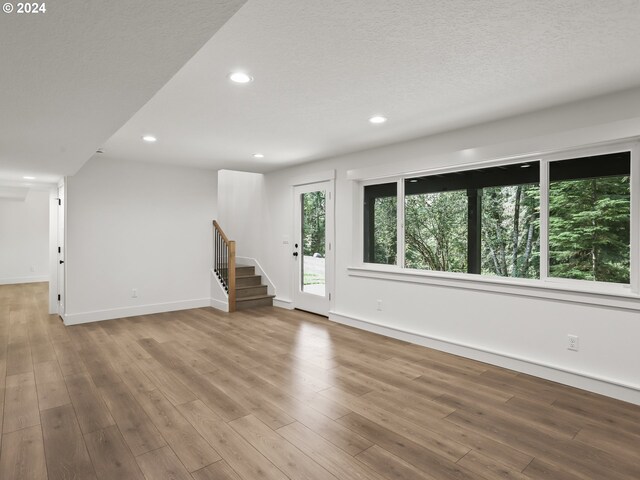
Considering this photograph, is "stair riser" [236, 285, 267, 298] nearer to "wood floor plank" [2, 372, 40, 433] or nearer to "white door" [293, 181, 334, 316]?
"white door" [293, 181, 334, 316]

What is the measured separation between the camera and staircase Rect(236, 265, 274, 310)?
625cm

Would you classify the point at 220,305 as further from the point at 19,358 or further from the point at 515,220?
the point at 515,220

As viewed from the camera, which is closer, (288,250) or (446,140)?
(446,140)

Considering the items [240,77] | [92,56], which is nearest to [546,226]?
[240,77]

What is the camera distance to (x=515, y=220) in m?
3.64

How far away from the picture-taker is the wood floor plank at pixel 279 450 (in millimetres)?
1939

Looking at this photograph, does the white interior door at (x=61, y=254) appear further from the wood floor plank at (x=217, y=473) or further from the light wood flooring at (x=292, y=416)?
the wood floor plank at (x=217, y=473)

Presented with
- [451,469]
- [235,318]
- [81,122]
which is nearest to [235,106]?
[81,122]

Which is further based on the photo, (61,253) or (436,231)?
(61,253)

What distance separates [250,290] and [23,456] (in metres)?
4.42

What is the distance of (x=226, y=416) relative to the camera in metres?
2.54

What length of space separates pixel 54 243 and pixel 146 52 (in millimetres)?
5807

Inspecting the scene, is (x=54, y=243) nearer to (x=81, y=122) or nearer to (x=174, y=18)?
(x=81, y=122)

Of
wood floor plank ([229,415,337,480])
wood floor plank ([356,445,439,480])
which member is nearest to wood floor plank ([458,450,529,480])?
wood floor plank ([356,445,439,480])
